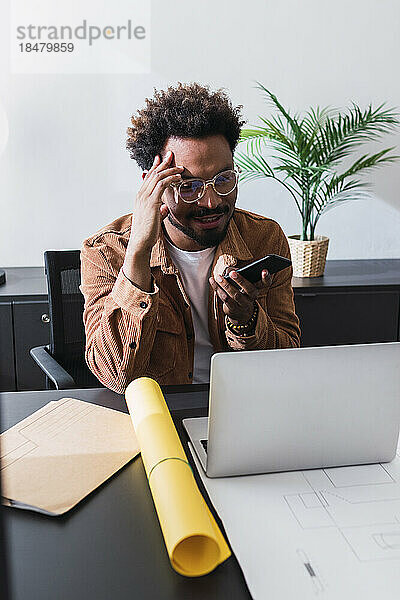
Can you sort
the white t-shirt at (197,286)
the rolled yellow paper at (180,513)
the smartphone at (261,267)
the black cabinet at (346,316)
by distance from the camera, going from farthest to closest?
the black cabinet at (346,316) < the white t-shirt at (197,286) < the smartphone at (261,267) < the rolled yellow paper at (180,513)

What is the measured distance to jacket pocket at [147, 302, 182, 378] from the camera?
1437 mm

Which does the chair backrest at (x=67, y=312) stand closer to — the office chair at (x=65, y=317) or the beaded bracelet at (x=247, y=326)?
the office chair at (x=65, y=317)

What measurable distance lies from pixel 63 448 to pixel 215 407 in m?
0.26

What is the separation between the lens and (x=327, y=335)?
2.37 meters

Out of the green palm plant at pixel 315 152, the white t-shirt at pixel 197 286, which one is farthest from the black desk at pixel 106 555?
the green palm plant at pixel 315 152

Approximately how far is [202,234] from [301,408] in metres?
0.65

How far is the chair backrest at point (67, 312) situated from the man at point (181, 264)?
0.25 m

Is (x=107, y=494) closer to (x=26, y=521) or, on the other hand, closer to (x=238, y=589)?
(x=26, y=521)

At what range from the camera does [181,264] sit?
1527mm

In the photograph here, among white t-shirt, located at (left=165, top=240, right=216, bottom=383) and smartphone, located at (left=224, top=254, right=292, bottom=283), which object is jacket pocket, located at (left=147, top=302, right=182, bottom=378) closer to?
white t-shirt, located at (left=165, top=240, right=216, bottom=383)

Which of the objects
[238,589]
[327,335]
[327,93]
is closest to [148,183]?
[238,589]

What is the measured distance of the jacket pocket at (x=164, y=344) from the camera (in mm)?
1437

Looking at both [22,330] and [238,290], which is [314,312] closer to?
[22,330]

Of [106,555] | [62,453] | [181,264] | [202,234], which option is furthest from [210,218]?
[106,555]
